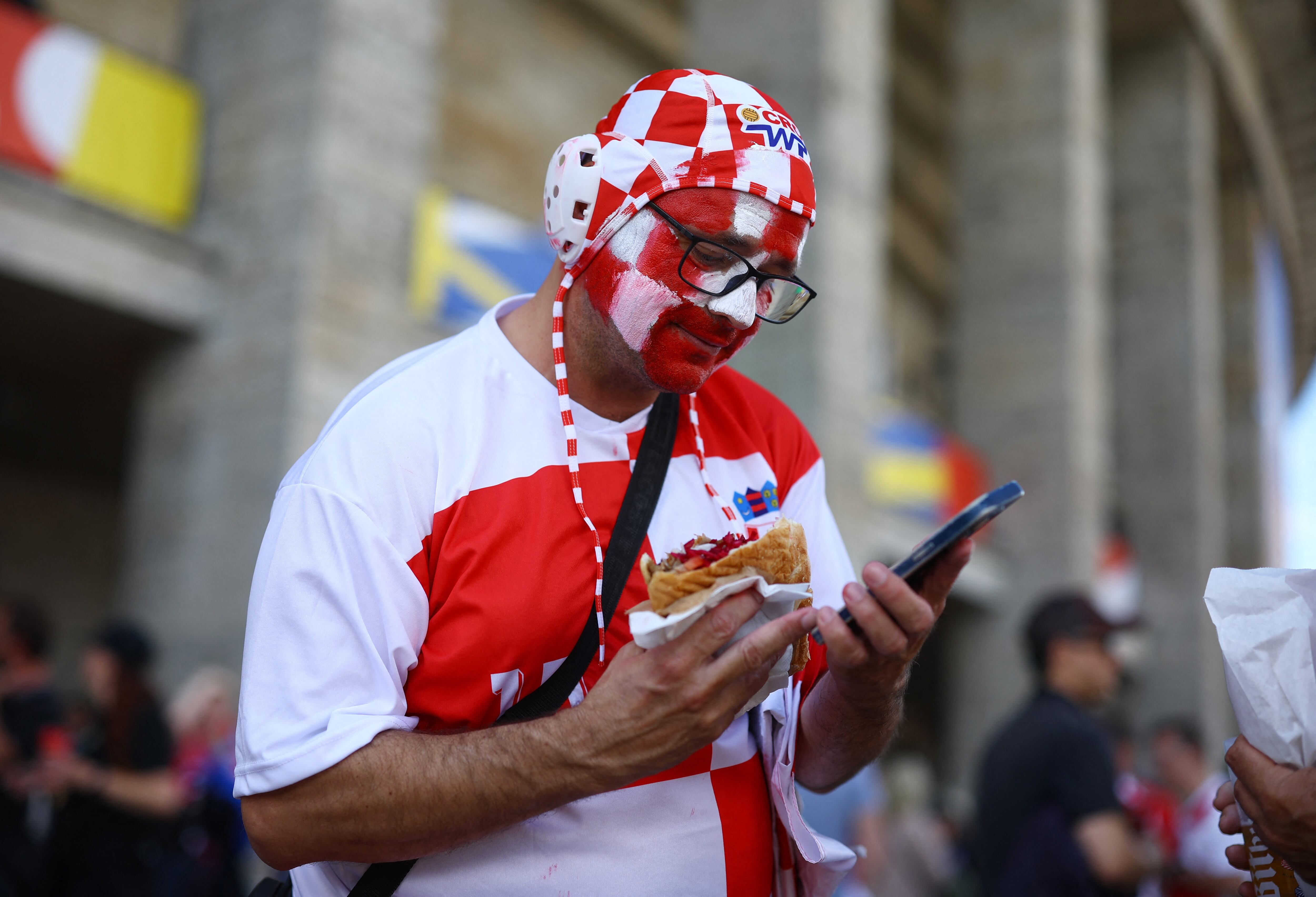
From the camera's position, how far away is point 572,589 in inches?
72.9

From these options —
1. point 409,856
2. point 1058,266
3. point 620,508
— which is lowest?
point 409,856

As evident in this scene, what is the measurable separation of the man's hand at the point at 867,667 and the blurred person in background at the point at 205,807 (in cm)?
363

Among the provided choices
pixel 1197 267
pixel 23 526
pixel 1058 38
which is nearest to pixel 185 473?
pixel 23 526

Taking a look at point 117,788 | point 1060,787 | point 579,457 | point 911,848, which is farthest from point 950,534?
point 911,848

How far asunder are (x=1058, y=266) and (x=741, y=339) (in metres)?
13.9

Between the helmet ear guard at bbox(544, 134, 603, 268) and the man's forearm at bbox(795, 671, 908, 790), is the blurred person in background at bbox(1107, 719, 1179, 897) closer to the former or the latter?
the man's forearm at bbox(795, 671, 908, 790)

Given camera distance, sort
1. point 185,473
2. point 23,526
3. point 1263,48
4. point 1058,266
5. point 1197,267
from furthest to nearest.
Answer: point 1197,267 < point 1058,266 < point 23,526 < point 185,473 < point 1263,48

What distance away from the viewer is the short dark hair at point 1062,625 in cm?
408

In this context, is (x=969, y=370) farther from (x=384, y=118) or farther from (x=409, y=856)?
(x=409, y=856)

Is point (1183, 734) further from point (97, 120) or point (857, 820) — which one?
point (97, 120)

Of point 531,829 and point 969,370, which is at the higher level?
point 969,370

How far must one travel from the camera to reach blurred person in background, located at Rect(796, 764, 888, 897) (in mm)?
4656

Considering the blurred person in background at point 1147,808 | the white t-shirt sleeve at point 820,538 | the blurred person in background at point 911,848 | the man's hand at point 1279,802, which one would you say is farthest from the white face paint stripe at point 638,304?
the blurred person in background at point 911,848

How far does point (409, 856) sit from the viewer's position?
1717 mm
